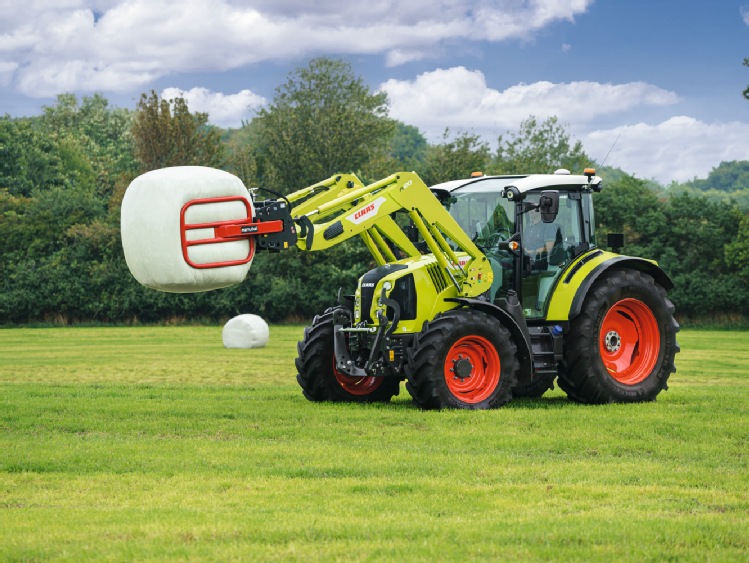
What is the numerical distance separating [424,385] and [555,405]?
231 cm

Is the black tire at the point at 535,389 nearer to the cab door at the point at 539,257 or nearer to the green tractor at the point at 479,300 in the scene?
the green tractor at the point at 479,300

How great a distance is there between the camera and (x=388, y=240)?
16.0 metres

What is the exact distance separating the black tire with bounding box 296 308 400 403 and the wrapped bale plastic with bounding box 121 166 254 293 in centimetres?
330

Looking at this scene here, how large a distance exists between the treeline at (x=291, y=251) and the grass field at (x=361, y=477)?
2957 cm

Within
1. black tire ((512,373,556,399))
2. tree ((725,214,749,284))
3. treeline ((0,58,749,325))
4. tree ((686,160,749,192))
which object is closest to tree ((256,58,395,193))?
treeline ((0,58,749,325))

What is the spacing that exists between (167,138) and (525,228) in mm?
46020

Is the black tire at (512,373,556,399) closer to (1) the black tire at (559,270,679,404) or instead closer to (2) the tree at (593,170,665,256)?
(1) the black tire at (559,270,679,404)

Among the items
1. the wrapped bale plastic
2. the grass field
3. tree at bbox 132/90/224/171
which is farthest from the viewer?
tree at bbox 132/90/224/171

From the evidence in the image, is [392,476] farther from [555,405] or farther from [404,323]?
[555,405]

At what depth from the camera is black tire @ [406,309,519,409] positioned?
44.2ft

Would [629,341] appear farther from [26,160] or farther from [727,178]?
[727,178]

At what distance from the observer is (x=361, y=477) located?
9.48 m

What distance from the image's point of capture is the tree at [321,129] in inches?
2496

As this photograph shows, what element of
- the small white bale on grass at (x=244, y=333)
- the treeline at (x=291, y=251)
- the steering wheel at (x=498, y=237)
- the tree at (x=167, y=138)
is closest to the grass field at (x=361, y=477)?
the steering wheel at (x=498, y=237)
